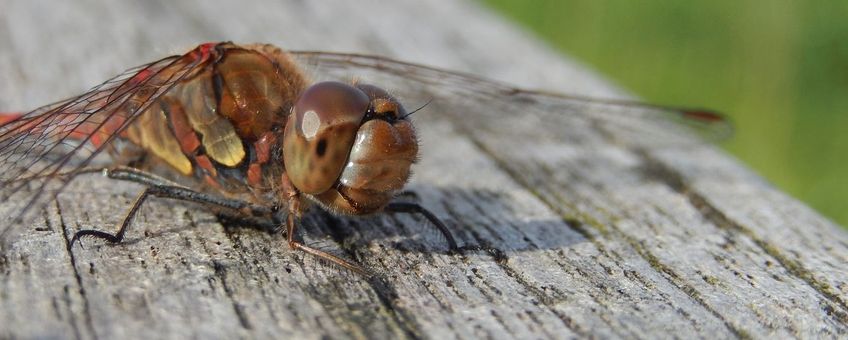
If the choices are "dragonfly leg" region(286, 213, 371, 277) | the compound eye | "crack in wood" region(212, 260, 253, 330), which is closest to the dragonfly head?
the compound eye

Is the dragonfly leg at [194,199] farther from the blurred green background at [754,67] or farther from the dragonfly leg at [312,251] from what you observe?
the blurred green background at [754,67]

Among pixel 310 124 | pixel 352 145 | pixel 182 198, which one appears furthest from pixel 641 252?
pixel 182 198

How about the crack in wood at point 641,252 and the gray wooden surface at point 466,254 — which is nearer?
the gray wooden surface at point 466,254

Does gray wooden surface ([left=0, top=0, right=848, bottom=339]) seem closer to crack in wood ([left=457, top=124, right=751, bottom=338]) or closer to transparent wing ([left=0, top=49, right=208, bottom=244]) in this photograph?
crack in wood ([left=457, top=124, right=751, bottom=338])

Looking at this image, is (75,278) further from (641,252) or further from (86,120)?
(641,252)

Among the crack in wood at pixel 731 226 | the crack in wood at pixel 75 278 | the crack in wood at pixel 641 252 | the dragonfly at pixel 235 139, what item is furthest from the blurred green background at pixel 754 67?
the crack in wood at pixel 75 278

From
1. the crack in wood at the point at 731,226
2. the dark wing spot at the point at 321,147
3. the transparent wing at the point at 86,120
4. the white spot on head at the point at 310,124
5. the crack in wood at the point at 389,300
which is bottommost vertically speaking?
the crack in wood at the point at 731,226

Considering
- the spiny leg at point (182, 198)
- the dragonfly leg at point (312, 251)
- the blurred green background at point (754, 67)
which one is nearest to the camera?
the dragonfly leg at point (312, 251)
